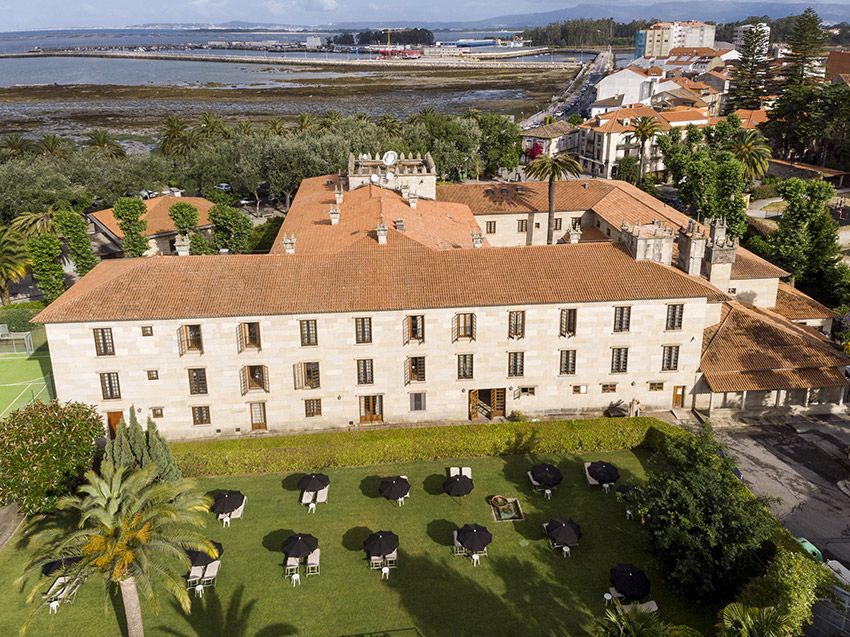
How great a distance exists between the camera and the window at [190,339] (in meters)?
44.3

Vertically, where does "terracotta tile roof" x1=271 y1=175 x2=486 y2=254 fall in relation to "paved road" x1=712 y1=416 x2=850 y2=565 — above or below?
above

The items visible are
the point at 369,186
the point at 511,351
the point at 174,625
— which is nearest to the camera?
the point at 174,625

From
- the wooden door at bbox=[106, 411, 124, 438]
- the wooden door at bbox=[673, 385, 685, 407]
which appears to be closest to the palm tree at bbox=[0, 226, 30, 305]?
the wooden door at bbox=[106, 411, 124, 438]

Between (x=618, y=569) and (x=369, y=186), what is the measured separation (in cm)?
5003

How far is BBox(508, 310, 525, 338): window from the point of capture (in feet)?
152

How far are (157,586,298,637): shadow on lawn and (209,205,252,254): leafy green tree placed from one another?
4885 centimetres

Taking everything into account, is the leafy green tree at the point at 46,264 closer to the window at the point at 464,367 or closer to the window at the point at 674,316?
the window at the point at 464,367

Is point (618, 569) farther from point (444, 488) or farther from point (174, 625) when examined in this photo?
point (174, 625)

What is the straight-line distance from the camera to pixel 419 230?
195 ft

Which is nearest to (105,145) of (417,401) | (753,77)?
(417,401)

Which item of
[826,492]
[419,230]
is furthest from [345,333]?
[826,492]

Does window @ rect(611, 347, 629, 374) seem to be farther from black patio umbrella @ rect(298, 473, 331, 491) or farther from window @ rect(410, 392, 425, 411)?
black patio umbrella @ rect(298, 473, 331, 491)

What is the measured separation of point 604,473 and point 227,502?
21.7m

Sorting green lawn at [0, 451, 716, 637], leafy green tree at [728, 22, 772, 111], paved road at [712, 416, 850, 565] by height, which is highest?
leafy green tree at [728, 22, 772, 111]
